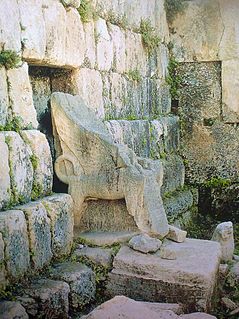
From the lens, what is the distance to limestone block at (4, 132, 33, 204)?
4.39 metres

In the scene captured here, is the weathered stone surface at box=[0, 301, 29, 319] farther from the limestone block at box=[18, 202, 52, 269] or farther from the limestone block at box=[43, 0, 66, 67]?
the limestone block at box=[43, 0, 66, 67]

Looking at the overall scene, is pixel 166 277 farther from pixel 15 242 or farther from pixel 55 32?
pixel 55 32

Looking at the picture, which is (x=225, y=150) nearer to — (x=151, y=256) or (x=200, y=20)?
(x=200, y=20)

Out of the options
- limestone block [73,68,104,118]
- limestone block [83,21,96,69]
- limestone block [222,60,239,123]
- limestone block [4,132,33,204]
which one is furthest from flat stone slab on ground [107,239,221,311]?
limestone block [222,60,239,123]

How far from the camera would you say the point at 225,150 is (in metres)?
8.70

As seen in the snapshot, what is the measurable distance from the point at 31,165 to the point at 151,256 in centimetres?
124

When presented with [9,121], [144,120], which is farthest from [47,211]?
[144,120]

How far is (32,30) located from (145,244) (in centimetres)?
200

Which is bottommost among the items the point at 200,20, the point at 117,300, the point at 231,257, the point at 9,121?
the point at 231,257

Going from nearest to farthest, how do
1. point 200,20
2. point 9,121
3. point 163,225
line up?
point 9,121, point 163,225, point 200,20

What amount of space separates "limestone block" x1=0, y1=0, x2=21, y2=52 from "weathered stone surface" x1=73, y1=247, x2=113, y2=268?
175cm

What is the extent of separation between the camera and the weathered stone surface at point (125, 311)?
366 cm

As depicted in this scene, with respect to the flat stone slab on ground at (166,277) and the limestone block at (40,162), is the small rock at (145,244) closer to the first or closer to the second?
the flat stone slab on ground at (166,277)

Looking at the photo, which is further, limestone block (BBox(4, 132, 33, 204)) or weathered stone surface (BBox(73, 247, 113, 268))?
weathered stone surface (BBox(73, 247, 113, 268))
